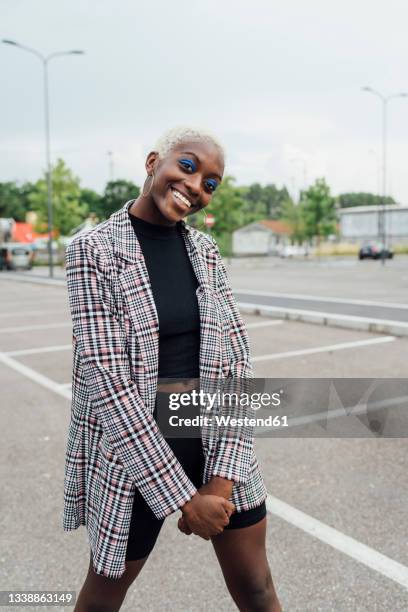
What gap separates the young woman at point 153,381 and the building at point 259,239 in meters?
78.5

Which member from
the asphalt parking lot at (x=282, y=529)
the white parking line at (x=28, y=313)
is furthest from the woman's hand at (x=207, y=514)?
the white parking line at (x=28, y=313)

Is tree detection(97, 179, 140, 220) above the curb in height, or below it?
above

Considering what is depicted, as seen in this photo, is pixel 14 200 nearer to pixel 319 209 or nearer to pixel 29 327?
pixel 319 209

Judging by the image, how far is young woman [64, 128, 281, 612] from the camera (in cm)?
169

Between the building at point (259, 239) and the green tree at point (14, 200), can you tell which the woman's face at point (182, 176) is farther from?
the green tree at point (14, 200)

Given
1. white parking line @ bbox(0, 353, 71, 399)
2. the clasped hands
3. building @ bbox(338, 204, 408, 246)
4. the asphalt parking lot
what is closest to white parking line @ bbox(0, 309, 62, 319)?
white parking line @ bbox(0, 353, 71, 399)

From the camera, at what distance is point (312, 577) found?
281 cm

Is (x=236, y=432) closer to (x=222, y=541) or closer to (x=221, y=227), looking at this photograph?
(x=222, y=541)

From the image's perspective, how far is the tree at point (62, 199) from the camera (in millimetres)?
54250

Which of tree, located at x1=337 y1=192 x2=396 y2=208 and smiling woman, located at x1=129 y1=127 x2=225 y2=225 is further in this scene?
tree, located at x1=337 y1=192 x2=396 y2=208

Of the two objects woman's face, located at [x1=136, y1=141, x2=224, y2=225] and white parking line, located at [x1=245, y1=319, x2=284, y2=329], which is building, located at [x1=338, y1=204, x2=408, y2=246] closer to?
white parking line, located at [x1=245, y1=319, x2=284, y2=329]

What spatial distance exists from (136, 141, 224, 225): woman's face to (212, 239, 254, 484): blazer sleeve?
30 centimetres

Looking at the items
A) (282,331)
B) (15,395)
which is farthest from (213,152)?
(282,331)

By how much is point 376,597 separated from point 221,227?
171ft
